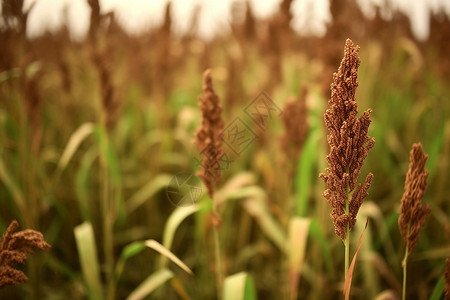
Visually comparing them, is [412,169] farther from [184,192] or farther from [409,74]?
[409,74]

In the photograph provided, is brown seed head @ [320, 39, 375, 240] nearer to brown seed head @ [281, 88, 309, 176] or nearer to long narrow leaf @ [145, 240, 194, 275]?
long narrow leaf @ [145, 240, 194, 275]

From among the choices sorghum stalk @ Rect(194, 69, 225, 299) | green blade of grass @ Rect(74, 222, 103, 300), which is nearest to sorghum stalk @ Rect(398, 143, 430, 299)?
sorghum stalk @ Rect(194, 69, 225, 299)

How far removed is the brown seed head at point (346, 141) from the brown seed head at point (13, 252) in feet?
2.61

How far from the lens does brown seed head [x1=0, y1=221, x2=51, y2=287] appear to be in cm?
95

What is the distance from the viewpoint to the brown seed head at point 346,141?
808 millimetres

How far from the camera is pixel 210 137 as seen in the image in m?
1.29

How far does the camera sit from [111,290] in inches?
68.1

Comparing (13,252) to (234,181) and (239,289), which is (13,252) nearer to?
(239,289)

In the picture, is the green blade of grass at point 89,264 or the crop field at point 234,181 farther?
the green blade of grass at point 89,264

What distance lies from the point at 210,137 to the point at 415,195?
2.19 ft

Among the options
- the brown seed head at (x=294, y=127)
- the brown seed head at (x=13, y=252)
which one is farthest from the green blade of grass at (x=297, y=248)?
the brown seed head at (x=13, y=252)

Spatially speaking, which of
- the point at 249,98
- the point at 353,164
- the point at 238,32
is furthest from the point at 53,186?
the point at 238,32

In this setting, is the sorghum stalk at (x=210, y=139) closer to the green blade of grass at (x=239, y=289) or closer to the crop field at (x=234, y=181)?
the crop field at (x=234, y=181)

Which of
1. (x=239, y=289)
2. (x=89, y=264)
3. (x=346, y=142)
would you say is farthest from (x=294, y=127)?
(x=89, y=264)
